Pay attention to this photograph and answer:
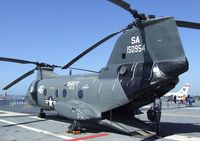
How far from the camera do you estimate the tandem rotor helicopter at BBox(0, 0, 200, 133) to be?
419 inches

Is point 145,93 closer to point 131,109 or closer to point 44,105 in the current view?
point 131,109

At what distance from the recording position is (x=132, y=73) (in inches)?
461

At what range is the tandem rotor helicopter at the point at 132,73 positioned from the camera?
10633 mm

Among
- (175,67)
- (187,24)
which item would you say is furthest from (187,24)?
(175,67)

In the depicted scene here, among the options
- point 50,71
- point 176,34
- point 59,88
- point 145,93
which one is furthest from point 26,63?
A: point 176,34

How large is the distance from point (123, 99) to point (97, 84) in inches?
81.0

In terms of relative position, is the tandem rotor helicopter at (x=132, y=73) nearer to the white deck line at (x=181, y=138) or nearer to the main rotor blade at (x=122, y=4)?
the main rotor blade at (x=122, y=4)

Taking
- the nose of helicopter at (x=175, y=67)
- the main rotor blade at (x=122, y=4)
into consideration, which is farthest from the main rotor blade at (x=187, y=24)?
the main rotor blade at (x=122, y=4)

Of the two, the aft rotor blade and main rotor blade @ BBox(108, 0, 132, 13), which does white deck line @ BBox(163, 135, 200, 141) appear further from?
main rotor blade @ BBox(108, 0, 132, 13)

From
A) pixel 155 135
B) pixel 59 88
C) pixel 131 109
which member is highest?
pixel 59 88

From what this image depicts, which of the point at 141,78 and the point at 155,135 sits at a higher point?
the point at 141,78

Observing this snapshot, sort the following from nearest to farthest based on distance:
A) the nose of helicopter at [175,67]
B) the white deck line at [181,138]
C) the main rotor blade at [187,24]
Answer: the nose of helicopter at [175,67]
the main rotor blade at [187,24]
the white deck line at [181,138]

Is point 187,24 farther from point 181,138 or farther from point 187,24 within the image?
point 181,138

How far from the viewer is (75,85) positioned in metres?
15.0
